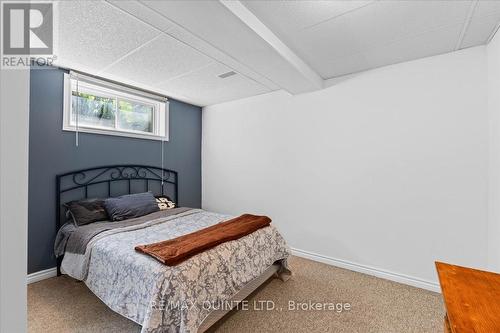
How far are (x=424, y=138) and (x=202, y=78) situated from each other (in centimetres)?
269

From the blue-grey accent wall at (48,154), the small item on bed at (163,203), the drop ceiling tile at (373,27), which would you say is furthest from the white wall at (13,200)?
the small item on bed at (163,203)

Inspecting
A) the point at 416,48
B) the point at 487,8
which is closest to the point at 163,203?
the point at 416,48

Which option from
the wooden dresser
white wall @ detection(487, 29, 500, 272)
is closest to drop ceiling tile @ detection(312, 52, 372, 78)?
white wall @ detection(487, 29, 500, 272)

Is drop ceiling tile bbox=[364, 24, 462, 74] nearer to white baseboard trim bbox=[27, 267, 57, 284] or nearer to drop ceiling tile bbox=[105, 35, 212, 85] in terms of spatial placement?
drop ceiling tile bbox=[105, 35, 212, 85]

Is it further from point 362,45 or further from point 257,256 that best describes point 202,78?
point 257,256

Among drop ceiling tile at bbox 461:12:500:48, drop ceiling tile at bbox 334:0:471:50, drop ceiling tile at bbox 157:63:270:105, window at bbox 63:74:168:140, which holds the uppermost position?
drop ceiling tile at bbox 334:0:471:50

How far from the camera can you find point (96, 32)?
77.6 inches

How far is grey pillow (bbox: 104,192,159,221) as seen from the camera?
2.68 m

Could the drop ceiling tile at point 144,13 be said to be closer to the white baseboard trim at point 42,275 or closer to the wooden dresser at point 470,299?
the wooden dresser at point 470,299

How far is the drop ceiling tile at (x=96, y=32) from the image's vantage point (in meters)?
1.72

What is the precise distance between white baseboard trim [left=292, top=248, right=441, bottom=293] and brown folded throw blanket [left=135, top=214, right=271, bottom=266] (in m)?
1.10

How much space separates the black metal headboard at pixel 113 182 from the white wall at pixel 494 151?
152 inches

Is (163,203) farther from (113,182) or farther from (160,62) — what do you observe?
(160,62)

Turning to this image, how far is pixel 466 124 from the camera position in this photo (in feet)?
7.19
